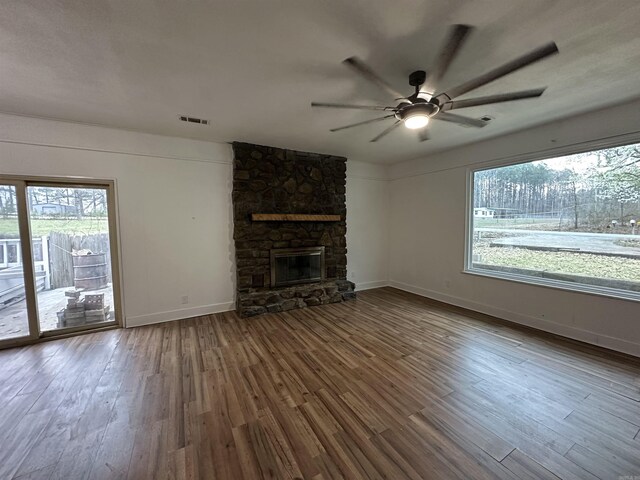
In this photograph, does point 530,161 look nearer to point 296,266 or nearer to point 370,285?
point 370,285

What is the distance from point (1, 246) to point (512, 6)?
5222mm

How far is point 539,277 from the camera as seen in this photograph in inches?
139

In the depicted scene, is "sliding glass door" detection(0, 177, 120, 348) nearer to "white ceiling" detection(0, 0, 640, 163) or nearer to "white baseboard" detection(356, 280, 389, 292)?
"white ceiling" detection(0, 0, 640, 163)

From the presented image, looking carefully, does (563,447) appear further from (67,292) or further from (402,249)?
(67,292)

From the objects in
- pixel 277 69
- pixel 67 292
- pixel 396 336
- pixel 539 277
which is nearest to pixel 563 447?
pixel 396 336

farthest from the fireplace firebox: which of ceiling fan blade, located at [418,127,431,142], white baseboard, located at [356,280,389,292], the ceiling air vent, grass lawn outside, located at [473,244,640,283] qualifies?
grass lawn outside, located at [473,244,640,283]

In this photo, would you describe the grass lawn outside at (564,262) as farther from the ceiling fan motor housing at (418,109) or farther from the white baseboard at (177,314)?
the white baseboard at (177,314)

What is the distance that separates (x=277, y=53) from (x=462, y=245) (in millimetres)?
3952

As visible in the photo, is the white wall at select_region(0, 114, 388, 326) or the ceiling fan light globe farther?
the white wall at select_region(0, 114, 388, 326)

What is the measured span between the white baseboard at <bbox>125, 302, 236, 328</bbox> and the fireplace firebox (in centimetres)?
87

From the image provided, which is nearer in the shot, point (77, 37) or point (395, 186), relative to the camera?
point (77, 37)

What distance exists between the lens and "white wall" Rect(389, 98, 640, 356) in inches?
112

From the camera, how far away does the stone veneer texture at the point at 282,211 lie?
13.4ft

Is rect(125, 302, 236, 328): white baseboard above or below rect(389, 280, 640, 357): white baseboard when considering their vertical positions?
above
